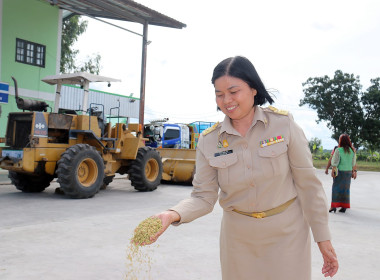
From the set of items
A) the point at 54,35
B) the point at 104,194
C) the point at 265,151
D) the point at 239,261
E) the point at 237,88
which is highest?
the point at 54,35

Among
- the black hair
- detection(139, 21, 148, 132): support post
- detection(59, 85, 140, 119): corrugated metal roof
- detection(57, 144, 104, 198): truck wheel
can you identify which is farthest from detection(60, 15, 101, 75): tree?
the black hair

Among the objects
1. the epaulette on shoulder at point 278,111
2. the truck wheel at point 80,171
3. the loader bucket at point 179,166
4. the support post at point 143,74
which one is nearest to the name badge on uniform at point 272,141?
the epaulette on shoulder at point 278,111

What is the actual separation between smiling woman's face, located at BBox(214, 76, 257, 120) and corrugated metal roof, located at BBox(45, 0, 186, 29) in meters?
13.6

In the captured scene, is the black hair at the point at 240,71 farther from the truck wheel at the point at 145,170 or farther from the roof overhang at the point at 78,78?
the truck wheel at the point at 145,170

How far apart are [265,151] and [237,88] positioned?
1.20 ft

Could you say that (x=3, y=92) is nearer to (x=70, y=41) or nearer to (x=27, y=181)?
(x=27, y=181)

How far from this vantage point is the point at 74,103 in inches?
912

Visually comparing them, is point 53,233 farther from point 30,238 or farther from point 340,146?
point 340,146

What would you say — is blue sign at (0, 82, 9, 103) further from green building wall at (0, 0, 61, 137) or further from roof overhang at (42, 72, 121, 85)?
green building wall at (0, 0, 61, 137)

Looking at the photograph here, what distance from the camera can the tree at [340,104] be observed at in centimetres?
4309

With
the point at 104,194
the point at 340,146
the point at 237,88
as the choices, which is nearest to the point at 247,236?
the point at 237,88

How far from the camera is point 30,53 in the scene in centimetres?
1756

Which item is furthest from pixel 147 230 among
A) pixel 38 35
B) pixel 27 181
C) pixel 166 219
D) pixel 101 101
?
pixel 101 101

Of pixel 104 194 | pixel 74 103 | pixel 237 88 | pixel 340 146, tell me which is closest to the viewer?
pixel 237 88
